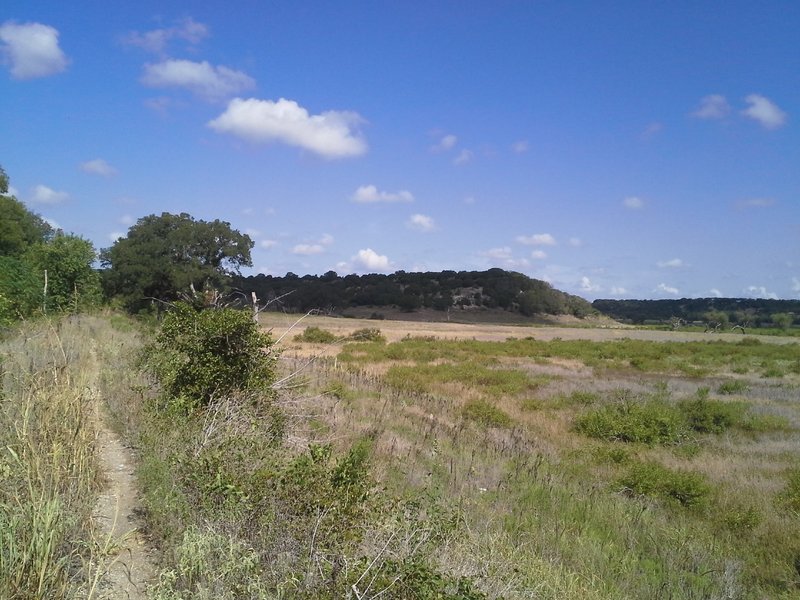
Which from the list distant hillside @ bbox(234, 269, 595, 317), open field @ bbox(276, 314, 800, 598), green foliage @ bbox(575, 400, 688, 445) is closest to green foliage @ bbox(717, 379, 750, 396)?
open field @ bbox(276, 314, 800, 598)

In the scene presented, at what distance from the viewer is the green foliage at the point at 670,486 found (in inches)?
387

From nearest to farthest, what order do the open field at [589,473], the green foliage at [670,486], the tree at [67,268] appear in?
the open field at [589,473] < the green foliage at [670,486] < the tree at [67,268]

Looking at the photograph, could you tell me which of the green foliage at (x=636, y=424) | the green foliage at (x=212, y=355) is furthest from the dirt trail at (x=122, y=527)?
the green foliage at (x=636, y=424)

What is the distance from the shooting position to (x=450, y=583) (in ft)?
12.4

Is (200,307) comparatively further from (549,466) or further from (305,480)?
(549,466)

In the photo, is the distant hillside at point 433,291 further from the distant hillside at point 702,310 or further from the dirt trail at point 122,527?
the dirt trail at point 122,527

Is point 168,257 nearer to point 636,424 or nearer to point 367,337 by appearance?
point 367,337

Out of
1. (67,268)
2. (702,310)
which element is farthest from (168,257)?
(702,310)

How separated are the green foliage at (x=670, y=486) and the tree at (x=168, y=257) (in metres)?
33.3

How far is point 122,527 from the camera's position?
475cm

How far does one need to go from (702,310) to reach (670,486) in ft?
461

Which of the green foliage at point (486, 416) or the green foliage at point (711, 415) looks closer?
the green foliage at point (486, 416)

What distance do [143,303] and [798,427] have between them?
38.6m

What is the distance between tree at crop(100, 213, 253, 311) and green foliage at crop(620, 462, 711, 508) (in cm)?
3330
